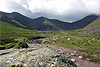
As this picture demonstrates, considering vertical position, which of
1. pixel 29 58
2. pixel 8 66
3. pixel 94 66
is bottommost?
pixel 94 66

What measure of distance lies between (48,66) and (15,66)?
3.02 metres

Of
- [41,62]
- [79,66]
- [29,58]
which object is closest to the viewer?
[41,62]

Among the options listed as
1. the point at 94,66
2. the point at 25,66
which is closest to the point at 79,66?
the point at 94,66

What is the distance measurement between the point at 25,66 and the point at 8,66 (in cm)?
172

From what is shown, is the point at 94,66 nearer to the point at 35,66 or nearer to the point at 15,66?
the point at 35,66

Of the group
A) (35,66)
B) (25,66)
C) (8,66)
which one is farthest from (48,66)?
(8,66)

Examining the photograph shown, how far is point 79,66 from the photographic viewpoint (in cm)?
1469

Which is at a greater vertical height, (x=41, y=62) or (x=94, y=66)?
(x=41, y=62)

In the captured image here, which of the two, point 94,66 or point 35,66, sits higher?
point 35,66

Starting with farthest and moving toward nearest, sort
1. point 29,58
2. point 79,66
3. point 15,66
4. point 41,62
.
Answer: point 79,66
point 29,58
point 41,62
point 15,66

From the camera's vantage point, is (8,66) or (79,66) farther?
(79,66)

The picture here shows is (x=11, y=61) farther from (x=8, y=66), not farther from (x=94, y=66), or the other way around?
(x=94, y=66)

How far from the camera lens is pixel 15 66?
251 inches

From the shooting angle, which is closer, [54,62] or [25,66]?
[25,66]
